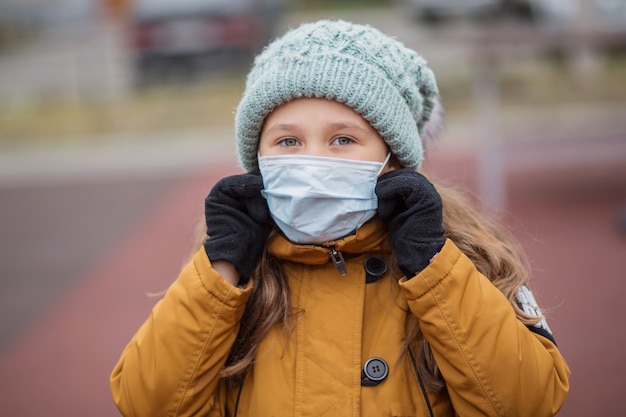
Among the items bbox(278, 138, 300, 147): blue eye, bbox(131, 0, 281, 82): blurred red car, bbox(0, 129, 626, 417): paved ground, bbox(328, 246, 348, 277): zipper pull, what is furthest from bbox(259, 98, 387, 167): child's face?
bbox(131, 0, 281, 82): blurred red car

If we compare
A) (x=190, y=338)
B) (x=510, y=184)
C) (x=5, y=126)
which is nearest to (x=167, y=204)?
(x=510, y=184)

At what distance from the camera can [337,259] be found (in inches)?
86.0

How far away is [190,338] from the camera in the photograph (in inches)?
83.0

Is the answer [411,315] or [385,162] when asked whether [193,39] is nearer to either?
[385,162]

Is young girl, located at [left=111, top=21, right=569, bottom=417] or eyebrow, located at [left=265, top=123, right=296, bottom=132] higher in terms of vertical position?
eyebrow, located at [left=265, top=123, right=296, bottom=132]

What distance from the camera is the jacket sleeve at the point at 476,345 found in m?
2.00

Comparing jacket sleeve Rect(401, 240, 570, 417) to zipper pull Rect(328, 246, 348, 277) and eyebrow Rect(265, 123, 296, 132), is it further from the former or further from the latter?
eyebrow Rect(265, 123, 296, 132)

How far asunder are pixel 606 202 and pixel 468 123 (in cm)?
388

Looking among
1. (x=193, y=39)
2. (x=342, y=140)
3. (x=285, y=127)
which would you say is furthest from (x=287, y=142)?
(x=193, y=39)

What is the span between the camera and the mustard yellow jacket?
6.62ft

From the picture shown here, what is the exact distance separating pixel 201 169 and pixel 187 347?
25.3 ft

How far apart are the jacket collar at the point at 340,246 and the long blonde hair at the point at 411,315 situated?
75mm

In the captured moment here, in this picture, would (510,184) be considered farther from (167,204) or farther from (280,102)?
(280,102)

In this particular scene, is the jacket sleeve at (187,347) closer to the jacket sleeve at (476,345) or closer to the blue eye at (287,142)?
the blue eye at (287,142)
